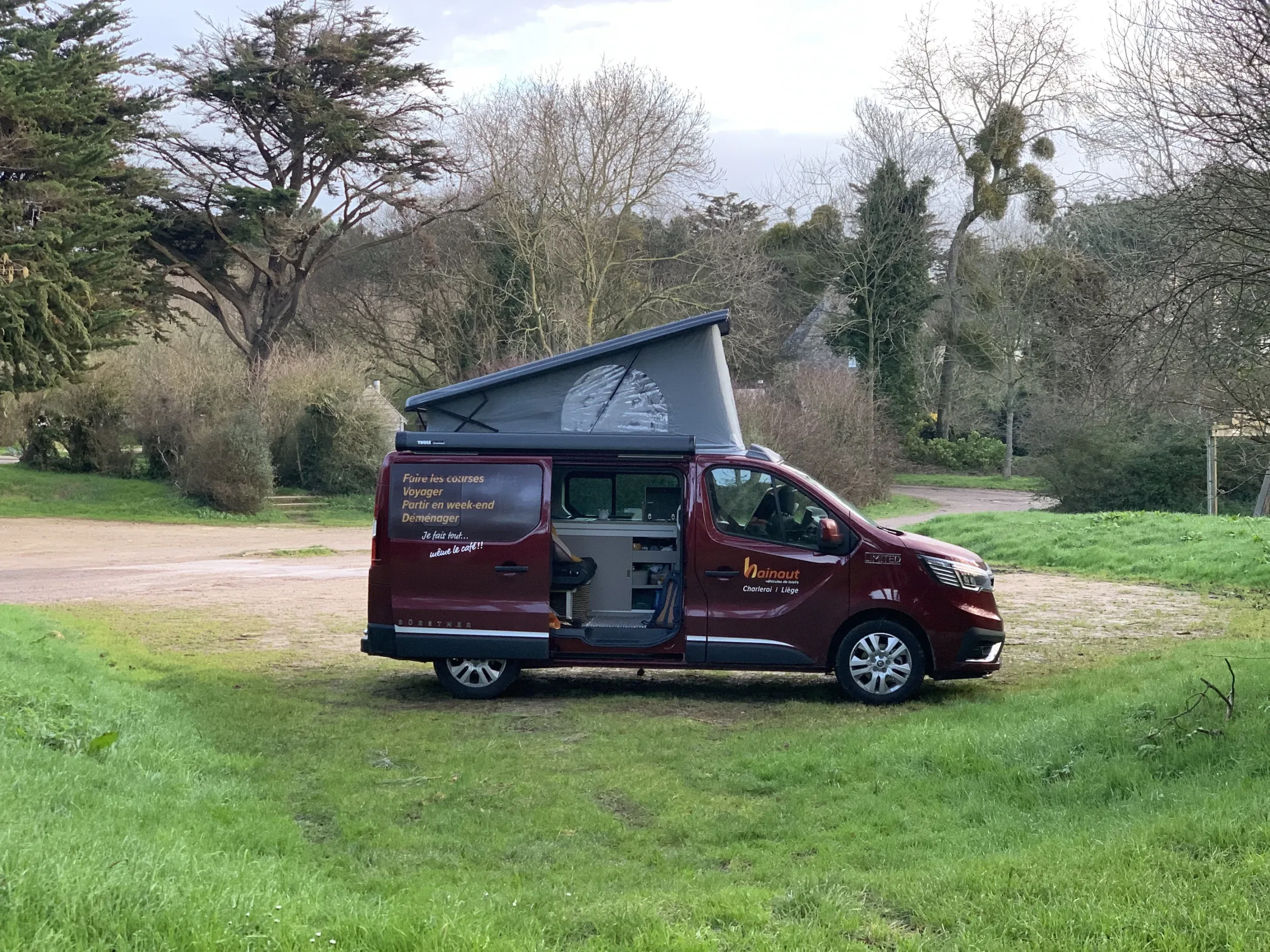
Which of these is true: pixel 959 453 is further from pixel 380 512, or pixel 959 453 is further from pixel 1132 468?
pixel 380 512

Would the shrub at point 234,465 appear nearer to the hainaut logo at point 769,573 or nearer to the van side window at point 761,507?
the van side window at point 761,507

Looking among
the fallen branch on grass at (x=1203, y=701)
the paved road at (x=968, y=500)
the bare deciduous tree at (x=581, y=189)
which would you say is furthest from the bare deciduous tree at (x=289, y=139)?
the fallen branch on grass at (x=1203, y=701)

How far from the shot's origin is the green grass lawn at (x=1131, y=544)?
57.3 feet

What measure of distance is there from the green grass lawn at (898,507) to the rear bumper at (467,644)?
2454 cm

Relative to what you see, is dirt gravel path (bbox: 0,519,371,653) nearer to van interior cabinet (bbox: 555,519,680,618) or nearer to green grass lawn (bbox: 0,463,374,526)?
green grass lawn (bbox: 0,463,374,526)

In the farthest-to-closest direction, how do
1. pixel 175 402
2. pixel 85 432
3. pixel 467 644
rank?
pixel 85 432, pixel 175 402, pixel 467 644

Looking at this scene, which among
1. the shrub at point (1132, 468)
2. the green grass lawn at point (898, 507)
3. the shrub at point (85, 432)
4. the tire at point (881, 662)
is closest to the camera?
the tire at point (881, 662)

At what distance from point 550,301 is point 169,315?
519 inches

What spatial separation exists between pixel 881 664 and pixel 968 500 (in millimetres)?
34332

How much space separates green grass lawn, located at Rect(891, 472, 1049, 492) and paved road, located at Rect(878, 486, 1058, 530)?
0.55 metres

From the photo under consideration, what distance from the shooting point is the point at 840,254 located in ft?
163

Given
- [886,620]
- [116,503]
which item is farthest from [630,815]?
[116,503]

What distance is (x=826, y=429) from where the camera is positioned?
36.1 metres

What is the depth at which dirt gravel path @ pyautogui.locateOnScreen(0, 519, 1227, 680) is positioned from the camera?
12438 millimetres
